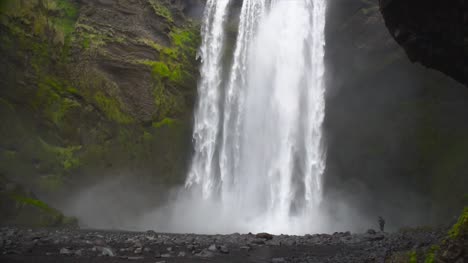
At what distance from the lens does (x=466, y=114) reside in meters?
17.8

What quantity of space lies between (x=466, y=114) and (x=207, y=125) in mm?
12793

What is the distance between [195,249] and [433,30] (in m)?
7.25

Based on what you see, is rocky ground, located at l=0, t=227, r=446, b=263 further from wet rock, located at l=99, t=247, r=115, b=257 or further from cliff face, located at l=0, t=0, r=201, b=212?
cliff face, located at l=0, t=0, r=201, b=212

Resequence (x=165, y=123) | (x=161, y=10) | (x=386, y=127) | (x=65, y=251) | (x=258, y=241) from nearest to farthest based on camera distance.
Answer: (x=65, y=251) < (x=258, y=241) < (x=386, y=127) < (x=165, y=123) < (x=161, y=10)

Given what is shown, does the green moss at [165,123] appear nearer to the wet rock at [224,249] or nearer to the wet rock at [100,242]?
the wet rock at [100,242]

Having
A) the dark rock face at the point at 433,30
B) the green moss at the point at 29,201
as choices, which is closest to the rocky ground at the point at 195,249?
the green moss at the point at 29,201

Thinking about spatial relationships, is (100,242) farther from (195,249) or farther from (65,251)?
(195,249)

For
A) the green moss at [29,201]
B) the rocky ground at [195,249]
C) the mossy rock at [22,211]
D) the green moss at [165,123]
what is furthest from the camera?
the green moss at [165,123]

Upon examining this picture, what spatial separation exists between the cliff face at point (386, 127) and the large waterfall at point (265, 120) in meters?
1.36

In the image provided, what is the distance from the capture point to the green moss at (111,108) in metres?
19.7

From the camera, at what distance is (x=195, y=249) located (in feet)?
30.9

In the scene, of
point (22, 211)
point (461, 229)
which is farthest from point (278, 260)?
point (22, 211)

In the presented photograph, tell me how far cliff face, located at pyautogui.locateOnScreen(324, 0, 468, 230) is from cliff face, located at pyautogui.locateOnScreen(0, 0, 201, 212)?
27.3 ft

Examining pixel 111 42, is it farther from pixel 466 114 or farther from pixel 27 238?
pixel 466 114
